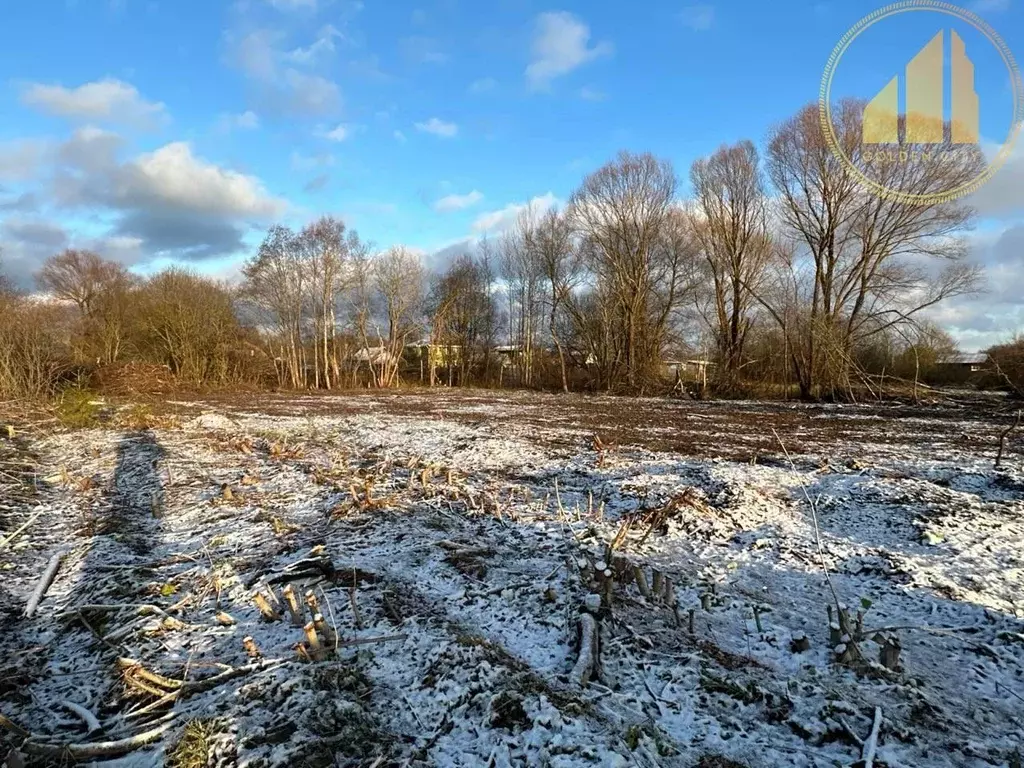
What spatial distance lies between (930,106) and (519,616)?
1954 cm

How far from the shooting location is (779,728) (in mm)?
2824

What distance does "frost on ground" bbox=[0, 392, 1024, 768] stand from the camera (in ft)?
9.11

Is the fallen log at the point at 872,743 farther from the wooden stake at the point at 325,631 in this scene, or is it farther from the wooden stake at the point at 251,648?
the wooden stake at the point at 251,648

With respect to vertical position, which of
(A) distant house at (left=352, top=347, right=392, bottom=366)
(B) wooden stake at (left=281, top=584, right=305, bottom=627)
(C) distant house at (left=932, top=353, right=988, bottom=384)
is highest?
(A) distant house at (left=352, top=347, right=392, bottom=366)

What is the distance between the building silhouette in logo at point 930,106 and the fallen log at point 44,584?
18.0 m

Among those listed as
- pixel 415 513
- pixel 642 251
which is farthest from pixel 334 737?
pixel 642 251

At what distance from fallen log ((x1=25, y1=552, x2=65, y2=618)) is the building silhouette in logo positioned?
1803 cm

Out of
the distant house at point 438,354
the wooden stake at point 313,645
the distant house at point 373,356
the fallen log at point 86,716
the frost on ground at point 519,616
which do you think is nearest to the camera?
the frost on ground at point 519,616

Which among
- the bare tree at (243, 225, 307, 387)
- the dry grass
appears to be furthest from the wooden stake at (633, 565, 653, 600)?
the bare tree at (243, 225, 307, 387)

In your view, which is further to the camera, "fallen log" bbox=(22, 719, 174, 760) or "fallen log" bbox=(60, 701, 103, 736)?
"fallen log" bbox=(60, 701, 103, 736)

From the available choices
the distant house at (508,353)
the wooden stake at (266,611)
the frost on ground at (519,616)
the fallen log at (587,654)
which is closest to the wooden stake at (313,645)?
the frost on ground at (519,616)

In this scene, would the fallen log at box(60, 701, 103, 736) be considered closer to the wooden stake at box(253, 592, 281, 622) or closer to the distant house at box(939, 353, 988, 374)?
the wooden stake at box(253, 592, 281, 622)

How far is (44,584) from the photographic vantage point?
180 inches

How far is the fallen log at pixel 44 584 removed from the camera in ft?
13.9
